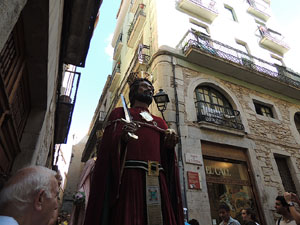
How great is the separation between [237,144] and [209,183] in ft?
6.83

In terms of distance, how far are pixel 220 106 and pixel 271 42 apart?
791 centimetres

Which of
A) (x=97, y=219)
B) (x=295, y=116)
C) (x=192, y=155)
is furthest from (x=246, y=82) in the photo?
(x=97, y=219)

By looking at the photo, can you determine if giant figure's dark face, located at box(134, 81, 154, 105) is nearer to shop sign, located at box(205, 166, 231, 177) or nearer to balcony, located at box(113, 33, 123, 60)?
shop sign, located at box(205, 166, 231, 177)

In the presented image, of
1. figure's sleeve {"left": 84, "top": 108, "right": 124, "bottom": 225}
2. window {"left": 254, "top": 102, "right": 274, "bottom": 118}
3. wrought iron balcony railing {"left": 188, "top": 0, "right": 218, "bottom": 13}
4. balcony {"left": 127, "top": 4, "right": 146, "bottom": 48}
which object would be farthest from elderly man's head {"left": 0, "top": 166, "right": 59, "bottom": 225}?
wrought iron balcony railing {"left": 188, "top": 0, "right": 218, "bottom": 13}

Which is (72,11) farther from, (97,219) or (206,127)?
(206,127)

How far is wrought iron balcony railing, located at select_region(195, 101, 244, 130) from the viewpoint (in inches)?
309

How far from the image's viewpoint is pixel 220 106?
8227mm

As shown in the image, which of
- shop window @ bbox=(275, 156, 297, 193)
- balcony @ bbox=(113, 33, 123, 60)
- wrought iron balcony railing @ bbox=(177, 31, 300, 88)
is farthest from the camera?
balcony @ bbox=(113, 33, 123, 60)

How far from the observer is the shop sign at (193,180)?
20.3ft

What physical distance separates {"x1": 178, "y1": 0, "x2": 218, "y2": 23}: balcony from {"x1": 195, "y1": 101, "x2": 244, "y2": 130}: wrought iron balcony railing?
5.78m

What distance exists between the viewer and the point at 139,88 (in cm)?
262

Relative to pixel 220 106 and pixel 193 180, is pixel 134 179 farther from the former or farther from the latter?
pixel 220 106

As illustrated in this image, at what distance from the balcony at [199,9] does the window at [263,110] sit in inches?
212

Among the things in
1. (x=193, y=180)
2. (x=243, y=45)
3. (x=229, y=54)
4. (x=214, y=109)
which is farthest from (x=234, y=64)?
(x=193, y=180)
